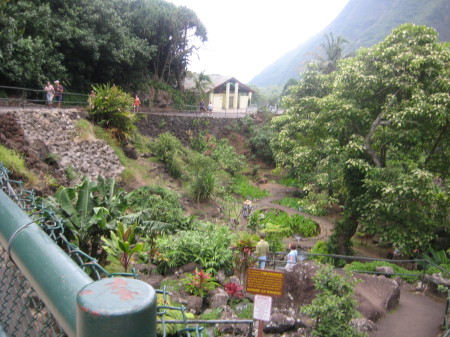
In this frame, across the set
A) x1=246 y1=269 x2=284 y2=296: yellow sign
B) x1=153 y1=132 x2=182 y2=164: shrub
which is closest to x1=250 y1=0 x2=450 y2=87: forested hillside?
x1=153 y1=132 x2=182 y2=164: shrub

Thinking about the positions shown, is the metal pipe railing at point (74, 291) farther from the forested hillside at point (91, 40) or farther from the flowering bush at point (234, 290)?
the forested hillside at point (91, 40)

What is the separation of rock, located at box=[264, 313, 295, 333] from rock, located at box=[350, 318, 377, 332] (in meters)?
1.18

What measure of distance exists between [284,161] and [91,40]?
13.0m

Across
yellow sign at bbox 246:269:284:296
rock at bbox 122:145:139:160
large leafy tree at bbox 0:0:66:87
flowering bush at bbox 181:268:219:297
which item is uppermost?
large leafy tree at bbox 0:0:66:87

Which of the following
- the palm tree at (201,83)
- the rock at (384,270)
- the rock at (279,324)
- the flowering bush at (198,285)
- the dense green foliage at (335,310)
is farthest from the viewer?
the palm tree at (201,83)

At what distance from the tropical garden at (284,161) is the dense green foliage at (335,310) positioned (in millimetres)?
28

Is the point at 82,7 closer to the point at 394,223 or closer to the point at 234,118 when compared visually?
the point at 234,118

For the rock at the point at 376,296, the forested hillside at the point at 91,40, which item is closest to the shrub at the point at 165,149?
the forested hillside at the point at 91,40

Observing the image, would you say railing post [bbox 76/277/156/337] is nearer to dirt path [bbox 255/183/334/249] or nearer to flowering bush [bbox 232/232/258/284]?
flowering bush [bbox 232/232/258/284]

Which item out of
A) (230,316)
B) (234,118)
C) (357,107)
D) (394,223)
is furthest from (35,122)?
(234,118)

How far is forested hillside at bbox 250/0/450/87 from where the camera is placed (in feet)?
244

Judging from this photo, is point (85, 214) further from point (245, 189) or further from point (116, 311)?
point (245, 189)

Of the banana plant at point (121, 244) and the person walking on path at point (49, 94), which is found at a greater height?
the person walking on path at point (49, 94)

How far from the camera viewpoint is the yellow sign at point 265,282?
4.86m
